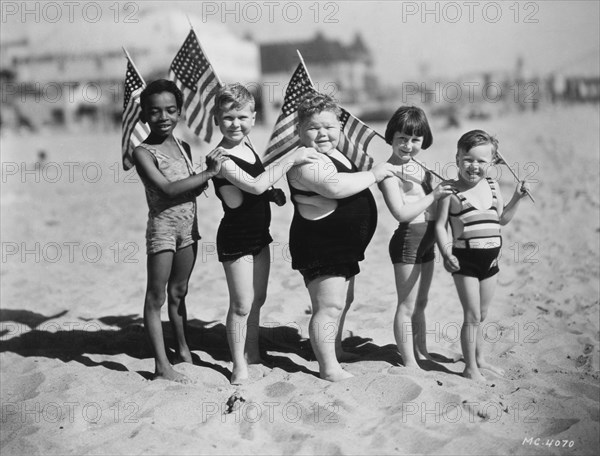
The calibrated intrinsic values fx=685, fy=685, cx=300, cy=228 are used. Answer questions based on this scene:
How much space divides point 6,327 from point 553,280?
4.68 m

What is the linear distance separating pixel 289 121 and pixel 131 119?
105cm

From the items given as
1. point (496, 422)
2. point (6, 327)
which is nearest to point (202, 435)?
point (496, 422)

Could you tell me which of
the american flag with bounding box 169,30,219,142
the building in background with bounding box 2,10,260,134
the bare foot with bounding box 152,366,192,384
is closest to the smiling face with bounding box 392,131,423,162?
the american flag with bounding box 169,30,219,142

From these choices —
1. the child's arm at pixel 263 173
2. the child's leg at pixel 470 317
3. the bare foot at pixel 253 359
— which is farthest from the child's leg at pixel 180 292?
the child's leg at pixel 470 317

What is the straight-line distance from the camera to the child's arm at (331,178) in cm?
377

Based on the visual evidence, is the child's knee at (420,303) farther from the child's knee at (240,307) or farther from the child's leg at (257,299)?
the child's knee at (240,307)

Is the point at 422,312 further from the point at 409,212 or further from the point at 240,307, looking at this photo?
the point at 240,307

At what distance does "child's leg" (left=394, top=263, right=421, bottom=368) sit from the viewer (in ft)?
13.4

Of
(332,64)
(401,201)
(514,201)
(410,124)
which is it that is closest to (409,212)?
(401,201)

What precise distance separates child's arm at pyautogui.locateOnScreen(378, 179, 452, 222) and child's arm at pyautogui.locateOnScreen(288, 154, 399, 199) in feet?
0.22

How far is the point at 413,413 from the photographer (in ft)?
11.9

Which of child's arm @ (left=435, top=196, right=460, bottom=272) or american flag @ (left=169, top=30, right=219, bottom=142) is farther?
american flag @ (left=169, top=30, right=219, bottom=142)

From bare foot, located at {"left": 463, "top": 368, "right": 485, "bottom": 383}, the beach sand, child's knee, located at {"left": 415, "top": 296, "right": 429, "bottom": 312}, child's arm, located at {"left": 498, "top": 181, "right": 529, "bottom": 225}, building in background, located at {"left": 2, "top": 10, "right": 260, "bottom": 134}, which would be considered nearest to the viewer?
the beach sand

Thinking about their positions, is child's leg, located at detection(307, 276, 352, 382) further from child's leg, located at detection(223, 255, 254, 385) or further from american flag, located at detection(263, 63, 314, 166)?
american flag, located at detection(263, 63, 314, 166)
